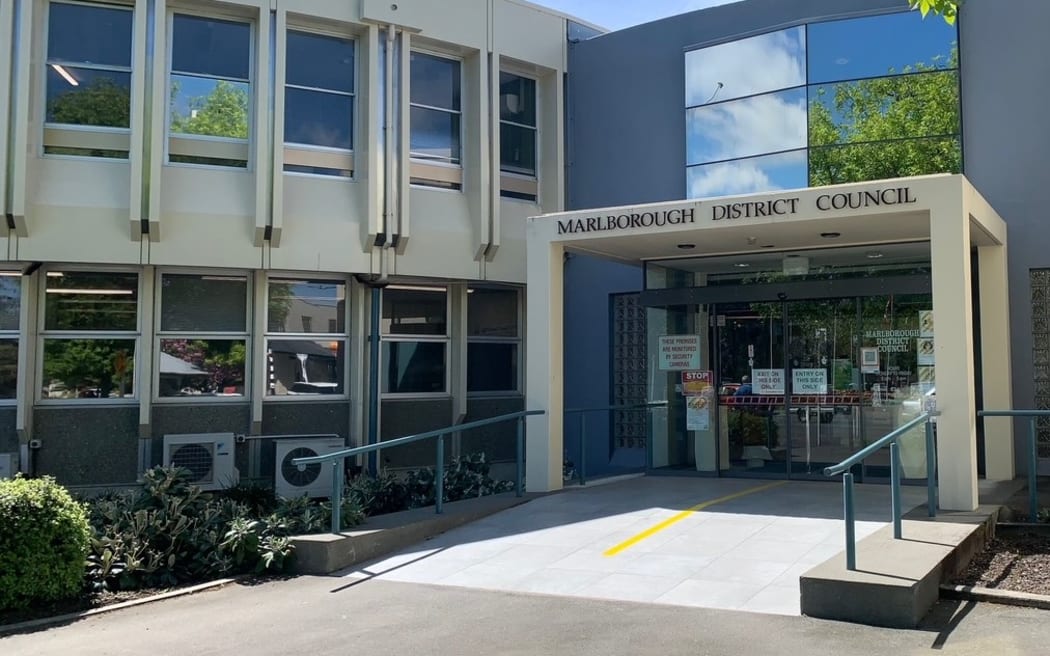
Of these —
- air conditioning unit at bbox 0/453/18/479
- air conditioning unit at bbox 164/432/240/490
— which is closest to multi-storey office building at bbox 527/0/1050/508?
air conditioning unit at bbox 164/432/240/490

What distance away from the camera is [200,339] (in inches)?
525

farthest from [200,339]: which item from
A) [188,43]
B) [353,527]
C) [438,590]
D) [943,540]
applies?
[943,540]

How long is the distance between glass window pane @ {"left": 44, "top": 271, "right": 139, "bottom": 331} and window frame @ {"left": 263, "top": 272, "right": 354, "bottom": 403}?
1717 millimetres

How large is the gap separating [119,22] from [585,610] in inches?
404

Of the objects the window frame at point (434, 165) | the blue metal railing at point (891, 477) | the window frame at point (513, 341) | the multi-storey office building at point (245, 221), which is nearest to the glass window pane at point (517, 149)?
the multi-storey office building at point (245, 221)

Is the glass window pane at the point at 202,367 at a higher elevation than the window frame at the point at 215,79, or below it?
below

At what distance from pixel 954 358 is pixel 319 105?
29.9 ft

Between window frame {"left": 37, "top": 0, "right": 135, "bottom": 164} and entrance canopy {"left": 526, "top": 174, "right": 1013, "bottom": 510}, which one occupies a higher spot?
window frame {"left": 37, "top": 0, "right": 135, "bottom": 164}

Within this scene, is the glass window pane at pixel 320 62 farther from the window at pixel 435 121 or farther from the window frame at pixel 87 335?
the window frame at pixel 87 335

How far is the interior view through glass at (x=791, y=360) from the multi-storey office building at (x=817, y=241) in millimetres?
26

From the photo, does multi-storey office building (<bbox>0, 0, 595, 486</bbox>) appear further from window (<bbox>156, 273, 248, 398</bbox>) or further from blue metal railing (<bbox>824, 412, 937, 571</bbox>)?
blue metal railing (<bbox>824, 412, 937, 571</bbox>)

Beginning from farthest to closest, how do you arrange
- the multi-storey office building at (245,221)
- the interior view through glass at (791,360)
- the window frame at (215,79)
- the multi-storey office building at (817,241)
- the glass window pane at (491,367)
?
the glass window pane at (491,367), the window frame at (215,79), the multi-storey office building at (245,221), the interior view through glass at (791,360), the multi-storey office building at (817,241)

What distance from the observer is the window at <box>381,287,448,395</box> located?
1463cm

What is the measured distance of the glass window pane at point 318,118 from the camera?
13.7 m
